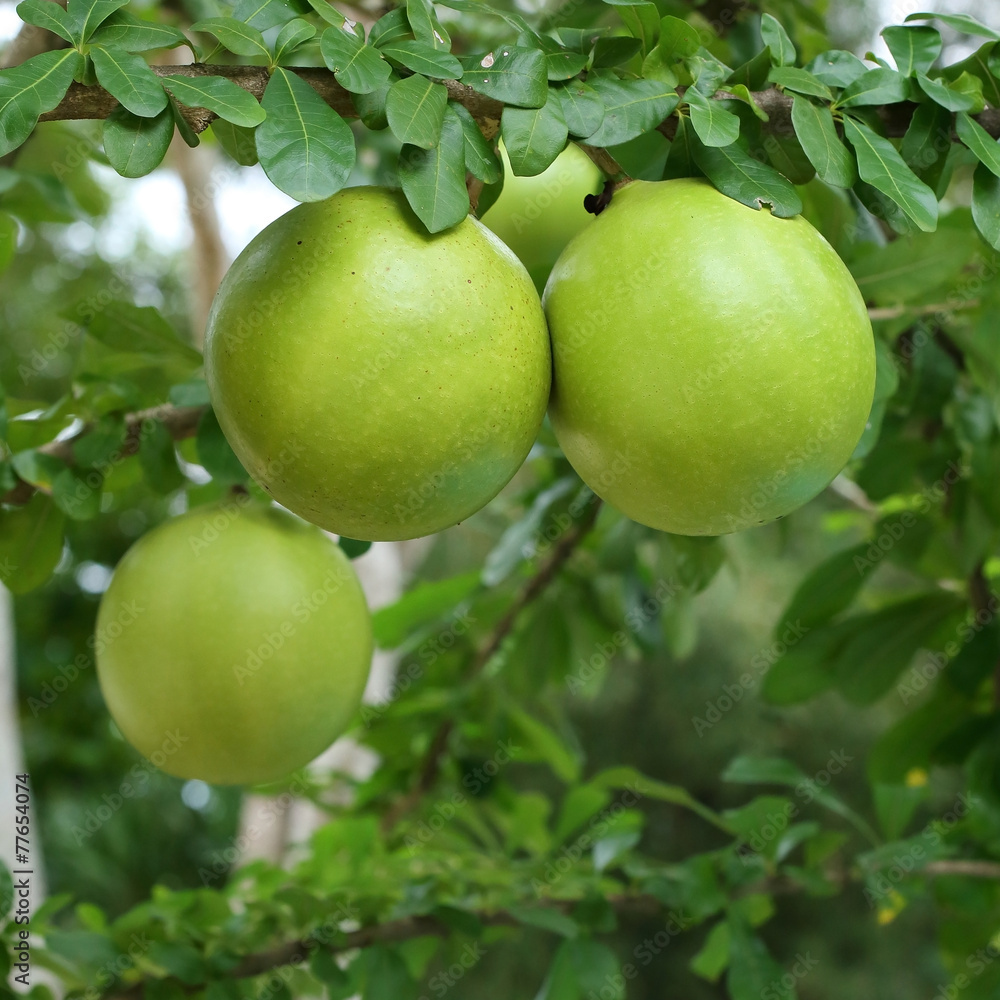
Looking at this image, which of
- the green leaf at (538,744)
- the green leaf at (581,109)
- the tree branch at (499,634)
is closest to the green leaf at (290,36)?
the green leaf at (581,109)

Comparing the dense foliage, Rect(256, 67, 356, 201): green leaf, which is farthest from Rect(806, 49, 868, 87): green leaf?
Rect(256, 67, 356, 201): green leaf

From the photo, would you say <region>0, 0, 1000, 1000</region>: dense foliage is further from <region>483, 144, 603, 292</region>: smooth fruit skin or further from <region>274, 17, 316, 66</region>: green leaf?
<region>483, 144, 603, 292</region>: smooth fruit skin

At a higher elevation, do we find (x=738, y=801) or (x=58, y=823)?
(x=738, y=801)

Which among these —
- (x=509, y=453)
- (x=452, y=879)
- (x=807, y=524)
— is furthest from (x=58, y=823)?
(x=509, y=453)

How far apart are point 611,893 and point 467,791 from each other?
0.37 m

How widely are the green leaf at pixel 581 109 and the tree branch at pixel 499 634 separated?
528 mm

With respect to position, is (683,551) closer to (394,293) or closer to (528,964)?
(394,293)

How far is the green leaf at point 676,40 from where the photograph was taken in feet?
1.53

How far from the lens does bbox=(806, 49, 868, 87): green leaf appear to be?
1.61 ft

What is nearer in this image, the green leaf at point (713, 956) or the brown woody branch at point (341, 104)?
the brown woody branch at point (341, 104)

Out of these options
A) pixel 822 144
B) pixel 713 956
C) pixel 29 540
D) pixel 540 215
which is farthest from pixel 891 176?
pixel 713 956

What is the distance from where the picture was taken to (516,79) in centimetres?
43

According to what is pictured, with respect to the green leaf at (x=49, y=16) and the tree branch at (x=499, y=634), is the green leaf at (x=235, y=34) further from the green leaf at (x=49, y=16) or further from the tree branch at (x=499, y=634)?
the tree branch at (x=499, y=634)

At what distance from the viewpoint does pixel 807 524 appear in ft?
8.83
